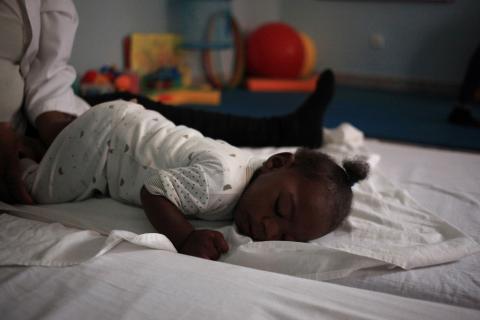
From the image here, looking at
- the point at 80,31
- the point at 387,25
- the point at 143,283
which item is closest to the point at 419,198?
the point at 143,283

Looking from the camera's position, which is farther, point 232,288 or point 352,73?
point 352,73

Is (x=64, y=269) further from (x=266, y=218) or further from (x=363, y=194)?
(x=363, y=194)

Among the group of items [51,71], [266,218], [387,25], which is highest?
[387,25]

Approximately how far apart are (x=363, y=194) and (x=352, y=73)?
2.99m

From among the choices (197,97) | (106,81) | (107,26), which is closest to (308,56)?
(197,97)

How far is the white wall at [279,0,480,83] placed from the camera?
3.28m

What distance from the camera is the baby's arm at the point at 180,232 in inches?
30.1

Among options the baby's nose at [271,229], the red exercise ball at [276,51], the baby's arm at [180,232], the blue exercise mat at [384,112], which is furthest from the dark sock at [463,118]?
the baby's arm at [180,232]

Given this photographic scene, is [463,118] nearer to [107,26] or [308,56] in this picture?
[308,56]

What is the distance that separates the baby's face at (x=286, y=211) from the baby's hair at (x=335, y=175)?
0.02 meters

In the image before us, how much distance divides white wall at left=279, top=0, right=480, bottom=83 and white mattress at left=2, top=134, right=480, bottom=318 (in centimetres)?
221

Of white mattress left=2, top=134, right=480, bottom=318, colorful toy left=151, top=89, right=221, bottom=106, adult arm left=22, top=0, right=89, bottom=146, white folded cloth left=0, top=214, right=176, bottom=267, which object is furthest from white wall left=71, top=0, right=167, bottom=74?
white folded cloth left=0, top=214, right=176, bottom=267

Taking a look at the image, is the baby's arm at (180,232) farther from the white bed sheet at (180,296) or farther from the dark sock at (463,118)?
the dark sock at (463,118)

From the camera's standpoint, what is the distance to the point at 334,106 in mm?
2951
